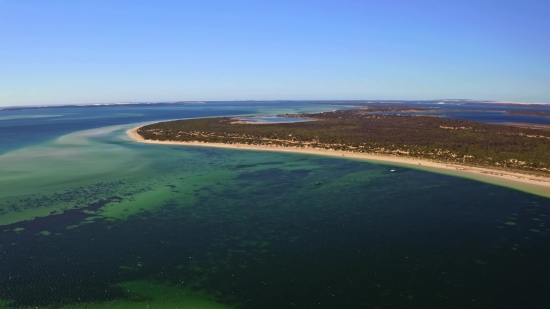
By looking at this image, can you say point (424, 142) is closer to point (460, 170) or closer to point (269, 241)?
point (460, 170)

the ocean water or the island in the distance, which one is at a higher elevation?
the island in the distance

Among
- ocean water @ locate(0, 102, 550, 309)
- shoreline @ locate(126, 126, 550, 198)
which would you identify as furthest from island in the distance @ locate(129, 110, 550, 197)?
ocean water @ locate(0, 102, 550, 309)

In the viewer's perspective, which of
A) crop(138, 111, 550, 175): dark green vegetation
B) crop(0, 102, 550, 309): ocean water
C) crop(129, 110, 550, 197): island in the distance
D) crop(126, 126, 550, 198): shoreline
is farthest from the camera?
crop(138, 111, 550, 175): dark green vegetation

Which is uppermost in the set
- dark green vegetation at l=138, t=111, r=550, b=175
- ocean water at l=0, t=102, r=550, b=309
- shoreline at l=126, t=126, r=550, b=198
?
dark green vegetation at l=138, t=111, r=550, b=175

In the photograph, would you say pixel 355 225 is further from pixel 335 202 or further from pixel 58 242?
pixel 58 242

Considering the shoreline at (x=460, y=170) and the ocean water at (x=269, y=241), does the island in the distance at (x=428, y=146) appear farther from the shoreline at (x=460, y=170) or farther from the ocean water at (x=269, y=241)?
the ocean water at (x=269, y=241)

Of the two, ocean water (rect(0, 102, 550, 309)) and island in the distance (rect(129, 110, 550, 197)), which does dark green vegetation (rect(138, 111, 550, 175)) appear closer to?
island in the distance (rect(129, 110, 550, 197))

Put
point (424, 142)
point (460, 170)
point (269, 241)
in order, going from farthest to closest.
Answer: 1. point (424, 142)
2. point (460, 170)
3. point (269, 241)

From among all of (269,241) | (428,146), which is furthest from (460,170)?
(269,241)

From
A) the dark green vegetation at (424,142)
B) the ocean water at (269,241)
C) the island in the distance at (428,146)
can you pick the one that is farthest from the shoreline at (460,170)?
the ocean water at (269,241)
